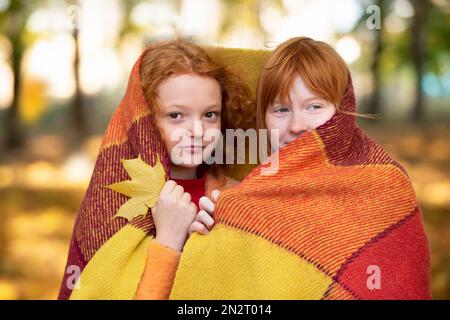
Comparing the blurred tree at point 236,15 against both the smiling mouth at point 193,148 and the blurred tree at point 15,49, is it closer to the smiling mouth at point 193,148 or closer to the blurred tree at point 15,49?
the blurred tree at point 15,49

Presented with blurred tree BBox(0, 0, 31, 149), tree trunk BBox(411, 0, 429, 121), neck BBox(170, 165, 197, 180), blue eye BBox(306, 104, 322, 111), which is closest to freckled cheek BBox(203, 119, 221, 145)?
neck BBox(170, 165, 197, 180)

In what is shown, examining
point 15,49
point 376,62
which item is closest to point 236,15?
point 376,62

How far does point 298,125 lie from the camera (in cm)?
151

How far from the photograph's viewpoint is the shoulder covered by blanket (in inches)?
52.6

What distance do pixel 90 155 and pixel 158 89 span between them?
4.60 m

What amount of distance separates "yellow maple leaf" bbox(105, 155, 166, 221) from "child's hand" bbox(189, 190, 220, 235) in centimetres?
14

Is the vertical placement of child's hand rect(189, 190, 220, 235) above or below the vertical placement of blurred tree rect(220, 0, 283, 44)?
below

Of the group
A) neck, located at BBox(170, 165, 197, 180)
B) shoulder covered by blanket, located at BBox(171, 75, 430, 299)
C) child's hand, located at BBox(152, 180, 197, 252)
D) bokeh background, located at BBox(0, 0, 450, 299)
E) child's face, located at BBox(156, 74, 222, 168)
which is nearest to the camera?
shoulder covered by blanket, located at BBox(171, 75, 430, 299)

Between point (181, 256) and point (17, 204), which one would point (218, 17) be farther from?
point (181, 256)

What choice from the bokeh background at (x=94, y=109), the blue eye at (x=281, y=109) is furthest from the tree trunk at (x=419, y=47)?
the blue eye at (x=281, y=109)

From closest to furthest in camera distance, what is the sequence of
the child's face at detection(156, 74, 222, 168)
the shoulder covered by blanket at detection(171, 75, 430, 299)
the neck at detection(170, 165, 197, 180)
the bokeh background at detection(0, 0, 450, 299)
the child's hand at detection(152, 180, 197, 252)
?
1. the shoulder covered by blanket at detection(171, 75, 430, 299)
2. the child's hand at detection(152, 180, 197, 252)
3. the child's face at detection(156, 74, 222, 168)
4. the neck at detection(170, 165, 197, 180)
5. the bokeh background at detection(0, 0, 450, 299)

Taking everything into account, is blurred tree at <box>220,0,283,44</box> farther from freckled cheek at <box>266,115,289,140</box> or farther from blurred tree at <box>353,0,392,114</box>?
freckled cheek at <box>266,115,289,140</box>

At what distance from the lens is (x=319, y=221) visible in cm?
138
